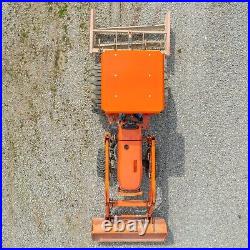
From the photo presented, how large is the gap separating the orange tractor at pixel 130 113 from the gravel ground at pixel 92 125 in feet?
0.85

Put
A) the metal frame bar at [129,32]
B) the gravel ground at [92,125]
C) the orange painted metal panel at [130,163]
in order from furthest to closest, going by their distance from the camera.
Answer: the gravel ground at [92,125] → the metal frame bar at [129,32] → the orange painted metal panel at [130,163]

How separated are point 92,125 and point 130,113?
3.97 feet

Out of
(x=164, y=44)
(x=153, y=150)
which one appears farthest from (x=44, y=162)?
(x=164, y=44)

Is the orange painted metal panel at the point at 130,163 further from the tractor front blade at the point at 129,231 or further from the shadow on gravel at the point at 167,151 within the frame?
the tractor front blade at the point at 129,231

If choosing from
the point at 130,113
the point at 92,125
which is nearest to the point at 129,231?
the point at 92,125

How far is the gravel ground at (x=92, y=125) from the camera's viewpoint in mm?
6160

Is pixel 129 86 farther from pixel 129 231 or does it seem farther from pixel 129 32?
pixel 129 231

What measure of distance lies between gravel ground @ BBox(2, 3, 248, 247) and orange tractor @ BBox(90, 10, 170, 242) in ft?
0.85

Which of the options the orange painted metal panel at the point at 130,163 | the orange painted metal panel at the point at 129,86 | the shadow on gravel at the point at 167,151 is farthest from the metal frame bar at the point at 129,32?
the orange painted metal panel at the point at 130,163

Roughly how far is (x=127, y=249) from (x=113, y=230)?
521 millimetres

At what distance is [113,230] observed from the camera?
19.9ft

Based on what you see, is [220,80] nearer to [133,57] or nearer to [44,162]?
[133,57]

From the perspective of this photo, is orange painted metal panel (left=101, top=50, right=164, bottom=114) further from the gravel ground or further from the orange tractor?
the gravel ground

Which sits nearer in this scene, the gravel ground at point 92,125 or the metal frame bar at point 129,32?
the metal frame bar at point 129,32
